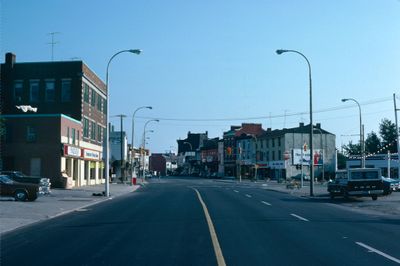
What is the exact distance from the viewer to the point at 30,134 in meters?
46.4

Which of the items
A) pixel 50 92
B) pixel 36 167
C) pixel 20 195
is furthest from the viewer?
pixel 50 92

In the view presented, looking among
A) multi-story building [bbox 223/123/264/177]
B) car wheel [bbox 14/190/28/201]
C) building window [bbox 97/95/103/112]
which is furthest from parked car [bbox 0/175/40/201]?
multi-story building [bbox 223/123/264/177]

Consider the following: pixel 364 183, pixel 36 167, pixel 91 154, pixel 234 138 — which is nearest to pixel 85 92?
pixel 91 154

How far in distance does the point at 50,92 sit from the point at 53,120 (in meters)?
9.63

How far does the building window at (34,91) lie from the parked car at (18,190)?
86.9 ft

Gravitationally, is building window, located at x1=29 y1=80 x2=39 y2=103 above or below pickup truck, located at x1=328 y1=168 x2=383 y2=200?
above

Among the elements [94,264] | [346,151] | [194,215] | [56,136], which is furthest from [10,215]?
→ [346,151]

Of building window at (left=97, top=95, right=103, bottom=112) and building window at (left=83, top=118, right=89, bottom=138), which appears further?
building window at (left=97, top=95, right=103, bottom=112)

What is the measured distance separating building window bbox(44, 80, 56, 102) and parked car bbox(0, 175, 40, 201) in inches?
1019

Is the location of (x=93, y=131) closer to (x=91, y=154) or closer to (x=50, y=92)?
(x=91, y=154)

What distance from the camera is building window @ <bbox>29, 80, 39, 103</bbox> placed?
55.0 meters

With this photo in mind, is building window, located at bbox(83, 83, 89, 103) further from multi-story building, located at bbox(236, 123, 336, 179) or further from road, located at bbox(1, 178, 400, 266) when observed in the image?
multi-story building, located at bbox(236, 123, 336, 179)

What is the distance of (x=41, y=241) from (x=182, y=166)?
602ft

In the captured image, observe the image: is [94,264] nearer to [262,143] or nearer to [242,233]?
[242,233]
